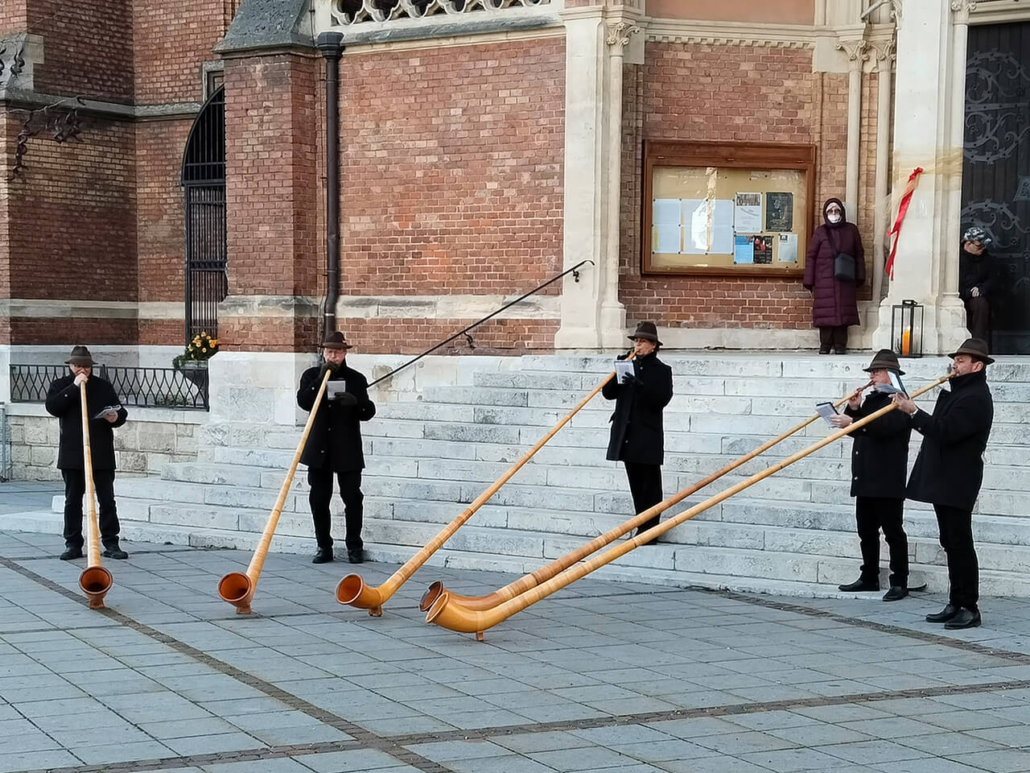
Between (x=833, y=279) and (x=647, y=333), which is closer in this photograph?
(x=647, y=333)

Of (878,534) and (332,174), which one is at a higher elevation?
(332,174)

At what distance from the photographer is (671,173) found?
15008 mm

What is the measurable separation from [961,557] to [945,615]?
36 cm

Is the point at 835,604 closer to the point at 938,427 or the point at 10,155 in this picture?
the point at 938,427

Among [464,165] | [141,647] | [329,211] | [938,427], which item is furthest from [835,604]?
[329,211]

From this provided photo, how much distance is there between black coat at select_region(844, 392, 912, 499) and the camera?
921cm

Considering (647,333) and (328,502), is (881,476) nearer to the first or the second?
(647,333)

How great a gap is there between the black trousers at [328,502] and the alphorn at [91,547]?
164 centimetres

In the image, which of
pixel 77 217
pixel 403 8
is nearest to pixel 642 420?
pixel 403 8

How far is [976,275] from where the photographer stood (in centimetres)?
1436

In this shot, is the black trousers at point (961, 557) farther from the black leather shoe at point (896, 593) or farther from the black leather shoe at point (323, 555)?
the black leather shoe at point (323, 555)

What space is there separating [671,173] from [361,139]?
11.2 ft

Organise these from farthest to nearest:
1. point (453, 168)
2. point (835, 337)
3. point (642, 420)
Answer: point (453, 168) < point (835, 337) < point (642, 420)

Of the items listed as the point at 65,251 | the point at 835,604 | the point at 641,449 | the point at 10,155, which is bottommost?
the point at 835,604
